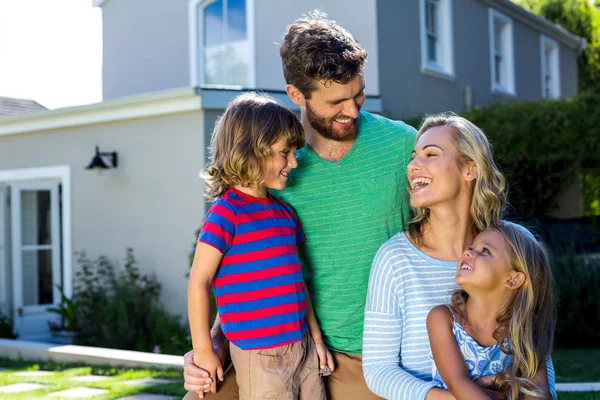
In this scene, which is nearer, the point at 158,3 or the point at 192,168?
the point at 192,168

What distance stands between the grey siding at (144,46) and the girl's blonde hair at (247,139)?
1052 cm

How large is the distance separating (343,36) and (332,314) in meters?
1.04

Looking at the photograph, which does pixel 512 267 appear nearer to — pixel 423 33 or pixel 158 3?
pixel 423 33

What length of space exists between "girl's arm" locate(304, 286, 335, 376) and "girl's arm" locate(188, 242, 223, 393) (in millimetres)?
391

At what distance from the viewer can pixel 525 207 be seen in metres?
12.2

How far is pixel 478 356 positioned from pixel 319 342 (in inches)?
24.8

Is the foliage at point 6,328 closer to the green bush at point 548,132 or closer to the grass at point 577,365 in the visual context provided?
the green bush at point 548,132

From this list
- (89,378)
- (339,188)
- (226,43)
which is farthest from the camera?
(226,43)

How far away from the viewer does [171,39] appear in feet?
44.1

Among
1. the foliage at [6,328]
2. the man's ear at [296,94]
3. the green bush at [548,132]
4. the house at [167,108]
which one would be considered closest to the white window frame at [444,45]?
the house at [167,108]

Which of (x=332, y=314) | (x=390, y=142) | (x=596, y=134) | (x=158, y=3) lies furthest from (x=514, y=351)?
(x=158, y=3)

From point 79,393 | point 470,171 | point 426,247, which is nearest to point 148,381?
point 79,393

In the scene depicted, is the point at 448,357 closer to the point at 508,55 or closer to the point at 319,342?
the point at 319,342

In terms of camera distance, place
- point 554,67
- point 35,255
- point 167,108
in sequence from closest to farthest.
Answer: point 167,108
point 35,255
point 554,67
